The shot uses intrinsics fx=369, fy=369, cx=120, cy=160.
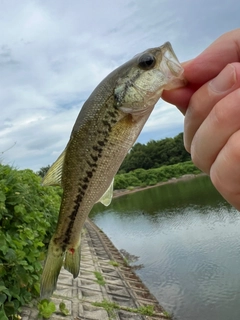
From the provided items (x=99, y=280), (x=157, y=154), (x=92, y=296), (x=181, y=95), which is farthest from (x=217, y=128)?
(x=157, y=154)

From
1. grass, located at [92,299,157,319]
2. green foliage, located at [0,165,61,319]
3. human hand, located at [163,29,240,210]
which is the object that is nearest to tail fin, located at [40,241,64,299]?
green foliage, located at [0,165,61,319]

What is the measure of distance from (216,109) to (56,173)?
142 centimetres

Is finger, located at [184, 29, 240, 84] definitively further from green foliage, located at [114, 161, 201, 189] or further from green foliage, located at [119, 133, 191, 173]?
green foliage, located at [119, 133, 191, 173]

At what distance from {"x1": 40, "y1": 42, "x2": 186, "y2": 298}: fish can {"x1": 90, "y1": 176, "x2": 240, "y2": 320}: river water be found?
27.4 feet

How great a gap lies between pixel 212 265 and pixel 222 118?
1295 centimetres

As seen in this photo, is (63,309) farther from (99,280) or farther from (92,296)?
(99,280)

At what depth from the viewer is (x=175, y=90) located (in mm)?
2111

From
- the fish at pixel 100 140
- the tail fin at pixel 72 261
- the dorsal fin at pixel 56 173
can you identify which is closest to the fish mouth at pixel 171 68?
the fish at pixel 100 140

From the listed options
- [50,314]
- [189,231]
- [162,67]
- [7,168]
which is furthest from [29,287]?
[189,231]

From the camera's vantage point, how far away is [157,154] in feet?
227

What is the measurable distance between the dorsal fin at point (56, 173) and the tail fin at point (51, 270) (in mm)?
497

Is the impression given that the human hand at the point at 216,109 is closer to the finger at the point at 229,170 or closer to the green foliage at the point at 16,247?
the finger at the point at 229,170

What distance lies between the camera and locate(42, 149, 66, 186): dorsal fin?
2746 mm

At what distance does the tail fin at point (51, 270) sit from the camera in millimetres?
2732
